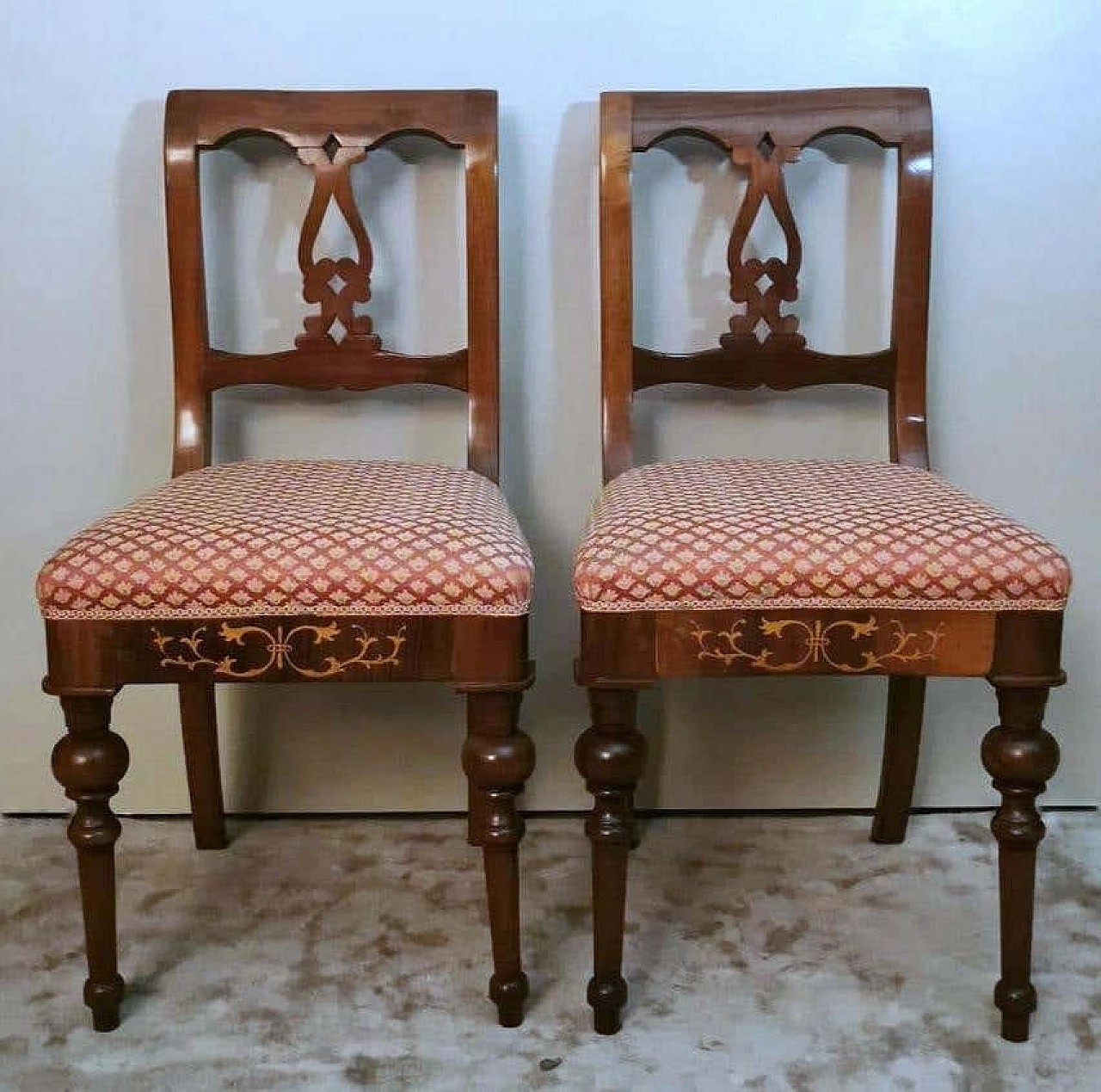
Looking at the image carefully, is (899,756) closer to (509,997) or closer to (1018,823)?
(1018,823)

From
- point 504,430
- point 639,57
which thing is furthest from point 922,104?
point 504,430

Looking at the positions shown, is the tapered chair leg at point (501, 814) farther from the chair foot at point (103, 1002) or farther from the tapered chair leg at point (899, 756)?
the tapered chair leg at point (899, 756)

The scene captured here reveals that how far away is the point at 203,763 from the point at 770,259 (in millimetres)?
951

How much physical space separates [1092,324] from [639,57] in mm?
677

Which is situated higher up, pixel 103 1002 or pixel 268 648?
pixel 268 648

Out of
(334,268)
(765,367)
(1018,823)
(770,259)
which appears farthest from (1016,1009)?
(334,268)

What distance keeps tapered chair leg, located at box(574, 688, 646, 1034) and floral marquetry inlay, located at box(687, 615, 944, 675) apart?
10 centimetres

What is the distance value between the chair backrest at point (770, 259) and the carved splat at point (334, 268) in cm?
29

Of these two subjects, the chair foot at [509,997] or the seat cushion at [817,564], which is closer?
the seat cushion at [817,564]

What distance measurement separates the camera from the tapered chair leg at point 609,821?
1.25 meters

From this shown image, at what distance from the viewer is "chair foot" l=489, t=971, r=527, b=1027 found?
1.33 meters

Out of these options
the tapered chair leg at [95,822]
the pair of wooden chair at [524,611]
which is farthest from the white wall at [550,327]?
the tapered chair leg at [95,822]

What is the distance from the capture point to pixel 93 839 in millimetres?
1281

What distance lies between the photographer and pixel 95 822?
1283 mm
